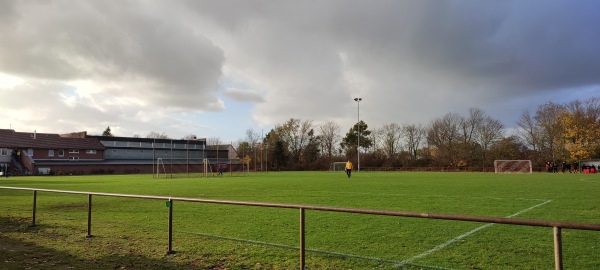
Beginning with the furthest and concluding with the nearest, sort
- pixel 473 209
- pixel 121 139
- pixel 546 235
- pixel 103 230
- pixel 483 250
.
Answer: pixel 121 139 → pixel 473 209 → pixel 103 230 → pixel 546 235 → pixel 483 250

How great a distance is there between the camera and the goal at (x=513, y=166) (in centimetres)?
5869

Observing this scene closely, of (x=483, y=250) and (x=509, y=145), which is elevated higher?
(x=509, y=145)

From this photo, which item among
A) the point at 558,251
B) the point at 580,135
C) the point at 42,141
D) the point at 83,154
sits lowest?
the point at 558,251

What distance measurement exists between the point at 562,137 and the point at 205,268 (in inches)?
3024

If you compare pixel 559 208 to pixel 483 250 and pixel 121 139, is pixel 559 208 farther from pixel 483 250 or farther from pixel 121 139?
pixel 121 139

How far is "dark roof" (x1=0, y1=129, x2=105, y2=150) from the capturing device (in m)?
71.1

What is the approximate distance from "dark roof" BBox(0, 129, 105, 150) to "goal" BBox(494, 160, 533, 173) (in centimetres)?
7311

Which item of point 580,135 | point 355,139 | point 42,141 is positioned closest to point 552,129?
point 580,135

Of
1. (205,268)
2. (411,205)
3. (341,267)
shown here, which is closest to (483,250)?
(341,267)

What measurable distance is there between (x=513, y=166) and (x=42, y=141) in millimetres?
80721

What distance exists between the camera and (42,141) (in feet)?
247

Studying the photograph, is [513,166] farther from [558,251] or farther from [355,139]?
[558,251]

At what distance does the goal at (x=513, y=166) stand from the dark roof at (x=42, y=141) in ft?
240

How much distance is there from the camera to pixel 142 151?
293 ft
